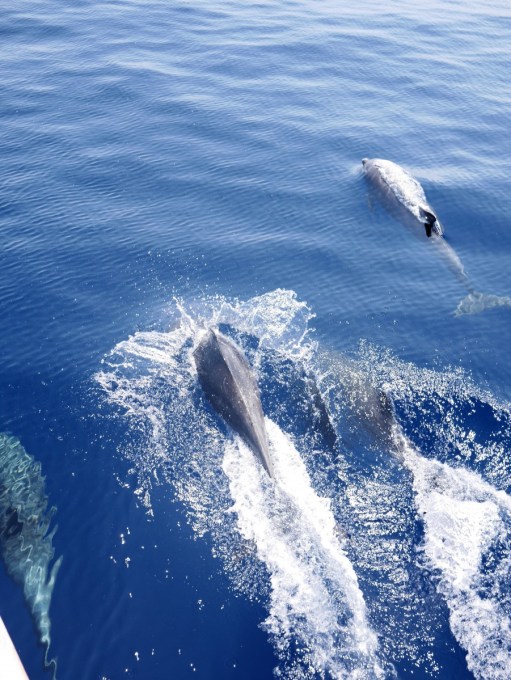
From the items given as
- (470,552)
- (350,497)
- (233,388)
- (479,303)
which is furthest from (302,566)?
(479,303)

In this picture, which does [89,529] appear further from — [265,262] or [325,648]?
[265,262]

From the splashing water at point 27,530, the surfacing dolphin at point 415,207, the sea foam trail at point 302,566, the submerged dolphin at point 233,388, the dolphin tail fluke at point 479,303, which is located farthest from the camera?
the surfacing dolphin at point 415,207

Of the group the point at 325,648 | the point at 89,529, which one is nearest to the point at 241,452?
the point at 89,529

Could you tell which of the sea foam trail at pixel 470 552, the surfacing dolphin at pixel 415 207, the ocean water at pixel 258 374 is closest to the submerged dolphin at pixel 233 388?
the ocean water at pixel 258 374

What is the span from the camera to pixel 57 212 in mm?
45719

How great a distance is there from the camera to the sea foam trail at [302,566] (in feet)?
66.0

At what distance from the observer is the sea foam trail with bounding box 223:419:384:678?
66.0 feet

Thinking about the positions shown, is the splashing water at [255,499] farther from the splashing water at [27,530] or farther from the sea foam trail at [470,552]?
the splashing water at [27,530]

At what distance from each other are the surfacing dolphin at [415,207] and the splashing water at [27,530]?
26.0 metres

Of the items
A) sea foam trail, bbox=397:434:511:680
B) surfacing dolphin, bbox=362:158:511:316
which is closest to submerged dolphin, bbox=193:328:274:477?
sea foam trail, bbox=397:434:511:680

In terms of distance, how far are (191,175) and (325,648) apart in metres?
40.6

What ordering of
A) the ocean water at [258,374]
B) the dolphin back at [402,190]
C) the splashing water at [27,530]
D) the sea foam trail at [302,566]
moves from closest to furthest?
the sea foam trail at [302,566], the ocean water at [258,374], the splashing water at [27,530], the dolphin back at [402,190]

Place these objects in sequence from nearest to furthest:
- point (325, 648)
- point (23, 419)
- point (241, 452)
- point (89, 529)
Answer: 1. point (325, 648)
2. point (89, 529)
3. point (241, 452)
4. point (23, 419)

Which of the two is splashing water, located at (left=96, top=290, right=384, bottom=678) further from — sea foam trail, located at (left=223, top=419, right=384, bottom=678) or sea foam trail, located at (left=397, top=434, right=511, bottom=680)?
sea foam trail, located at (left=397, top=434, right=511, bottom=680)
